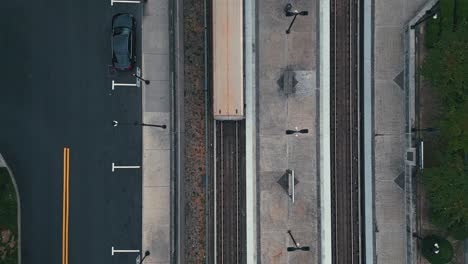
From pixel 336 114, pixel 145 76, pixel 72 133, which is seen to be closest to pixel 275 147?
pixel 336 114

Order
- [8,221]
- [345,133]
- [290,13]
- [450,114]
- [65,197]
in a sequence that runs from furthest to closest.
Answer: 1. [345,133]
2. [65,197]
3. [290,13]
4. [8,221]
5. [450,114]

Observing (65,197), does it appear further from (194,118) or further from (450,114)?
(450,114)

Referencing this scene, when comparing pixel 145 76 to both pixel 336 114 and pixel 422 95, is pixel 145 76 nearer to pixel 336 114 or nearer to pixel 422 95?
pixel 336 114

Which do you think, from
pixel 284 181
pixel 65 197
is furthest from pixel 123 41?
pixel 284 181

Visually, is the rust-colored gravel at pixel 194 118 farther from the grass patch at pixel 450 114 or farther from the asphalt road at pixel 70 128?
the grass patch at pixel 450 114

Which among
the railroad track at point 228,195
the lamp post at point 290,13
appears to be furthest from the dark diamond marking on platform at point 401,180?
the lamp post at point 290,13

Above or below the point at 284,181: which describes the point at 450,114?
above

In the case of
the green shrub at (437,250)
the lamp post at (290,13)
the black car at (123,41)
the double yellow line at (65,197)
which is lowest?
the green shrub at (437,250)
